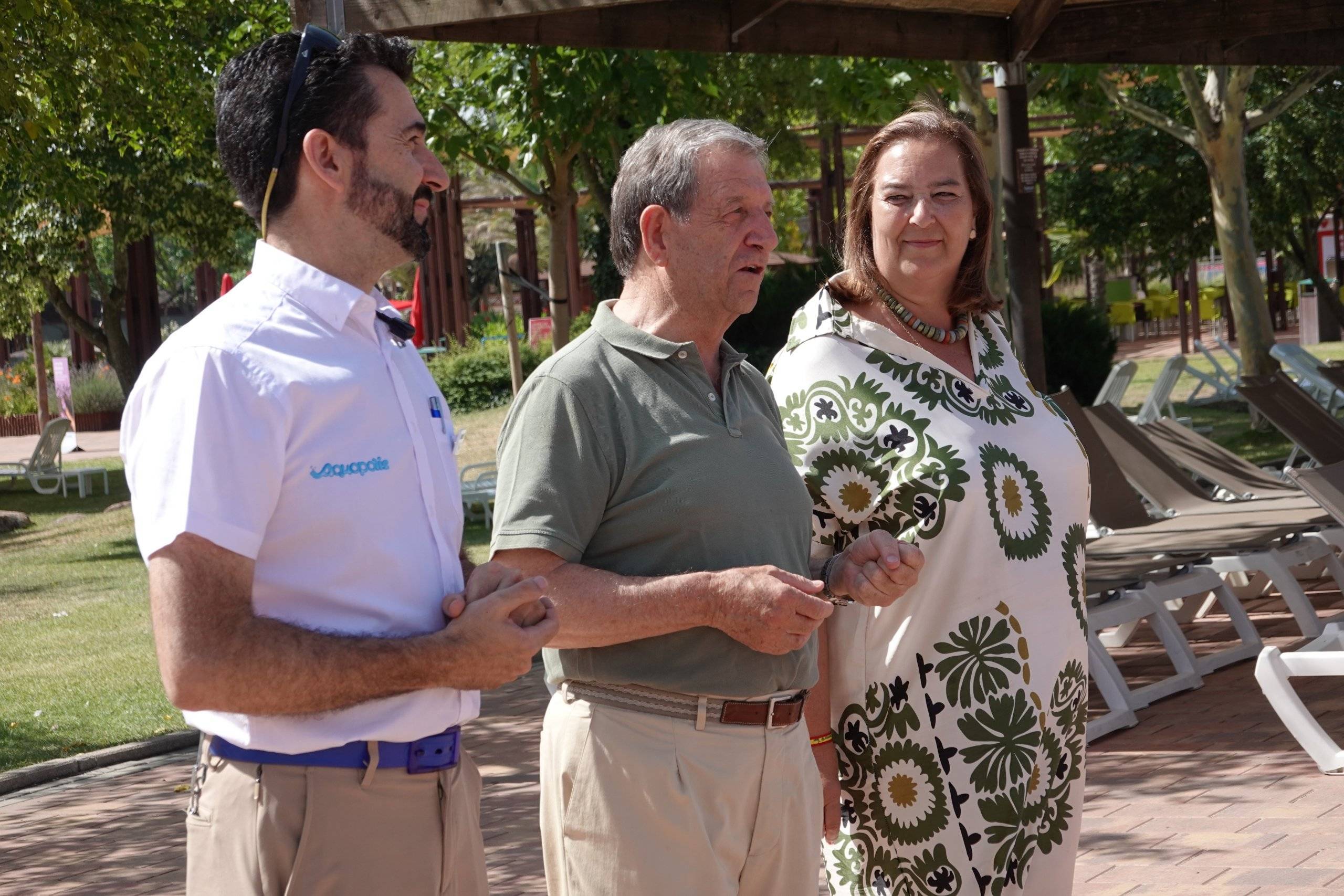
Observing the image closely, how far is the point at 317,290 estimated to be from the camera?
190 cm

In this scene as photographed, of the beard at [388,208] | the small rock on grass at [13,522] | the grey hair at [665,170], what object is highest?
the grey hair at [665,170]

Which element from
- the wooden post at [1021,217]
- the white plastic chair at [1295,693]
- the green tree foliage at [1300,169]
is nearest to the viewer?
the white plastic chair at [1295,693]

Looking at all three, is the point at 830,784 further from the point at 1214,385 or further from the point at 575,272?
the point at 575,272

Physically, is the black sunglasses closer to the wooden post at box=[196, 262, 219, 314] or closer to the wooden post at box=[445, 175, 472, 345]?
the wooden post at box=[445, 175, 472, 345]

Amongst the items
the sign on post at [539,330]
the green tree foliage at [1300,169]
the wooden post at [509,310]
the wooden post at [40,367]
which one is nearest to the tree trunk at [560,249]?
the wooden post at [509,310]

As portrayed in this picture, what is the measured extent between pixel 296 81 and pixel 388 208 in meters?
0.19

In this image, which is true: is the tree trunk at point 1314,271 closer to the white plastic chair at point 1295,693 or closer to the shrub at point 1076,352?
the shrub at point 1076,352

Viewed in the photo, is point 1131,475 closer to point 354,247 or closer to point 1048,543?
point 1048,543

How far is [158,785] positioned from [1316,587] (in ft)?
20.2

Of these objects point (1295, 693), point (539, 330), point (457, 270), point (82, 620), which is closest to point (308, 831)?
point (1295, 693)

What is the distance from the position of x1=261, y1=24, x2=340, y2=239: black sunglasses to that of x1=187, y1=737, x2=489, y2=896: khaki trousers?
0.69 metres

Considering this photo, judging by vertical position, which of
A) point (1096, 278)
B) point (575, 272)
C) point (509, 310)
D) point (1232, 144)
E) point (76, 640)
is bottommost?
point (76, 640)

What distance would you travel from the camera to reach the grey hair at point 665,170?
8.00 feet

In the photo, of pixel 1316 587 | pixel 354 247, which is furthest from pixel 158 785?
pixel 1316 587
